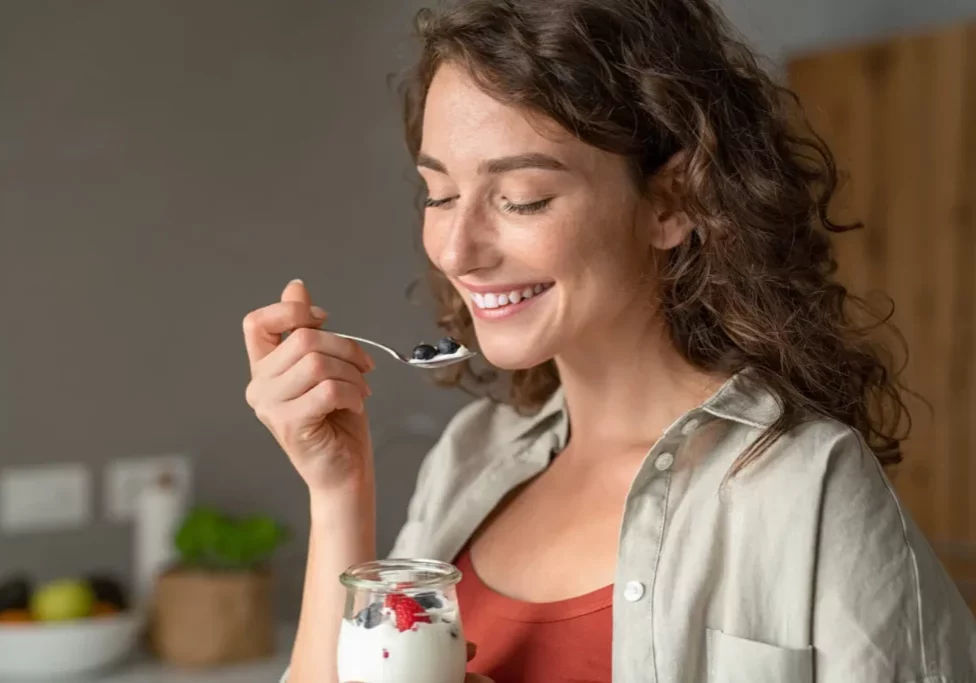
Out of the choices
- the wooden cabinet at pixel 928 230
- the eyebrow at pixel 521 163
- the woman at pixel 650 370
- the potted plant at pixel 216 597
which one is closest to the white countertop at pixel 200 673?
the potted plant at pixel 216 597

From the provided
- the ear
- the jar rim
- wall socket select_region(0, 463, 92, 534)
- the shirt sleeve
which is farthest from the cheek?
wall socket select_region(0, 463, 92, 534)

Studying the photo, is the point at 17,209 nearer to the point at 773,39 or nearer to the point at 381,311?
the point at 381,311

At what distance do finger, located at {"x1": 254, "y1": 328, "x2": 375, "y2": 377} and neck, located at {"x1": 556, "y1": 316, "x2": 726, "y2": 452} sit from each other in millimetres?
242

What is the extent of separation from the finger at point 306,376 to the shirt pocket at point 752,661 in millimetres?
449

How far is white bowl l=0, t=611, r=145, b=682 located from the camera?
2092mm

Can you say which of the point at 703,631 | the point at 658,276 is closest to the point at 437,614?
the point at 703,631

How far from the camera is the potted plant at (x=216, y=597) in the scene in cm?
223

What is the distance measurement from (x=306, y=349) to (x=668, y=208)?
1.32 feet

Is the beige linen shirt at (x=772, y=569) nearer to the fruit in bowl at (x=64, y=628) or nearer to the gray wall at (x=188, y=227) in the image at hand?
the gray wall at (x=188, y=227)

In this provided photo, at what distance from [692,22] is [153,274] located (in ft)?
5.10

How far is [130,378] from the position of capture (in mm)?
2477

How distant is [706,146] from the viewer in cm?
119

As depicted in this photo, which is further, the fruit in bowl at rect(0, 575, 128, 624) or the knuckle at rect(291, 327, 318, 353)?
the fruit in bowl at rect(0, 575, 128, 624)

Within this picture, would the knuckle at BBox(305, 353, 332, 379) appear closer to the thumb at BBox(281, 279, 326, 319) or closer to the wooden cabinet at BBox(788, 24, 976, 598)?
the thumb at BBox(281, 279, 326, 319)
